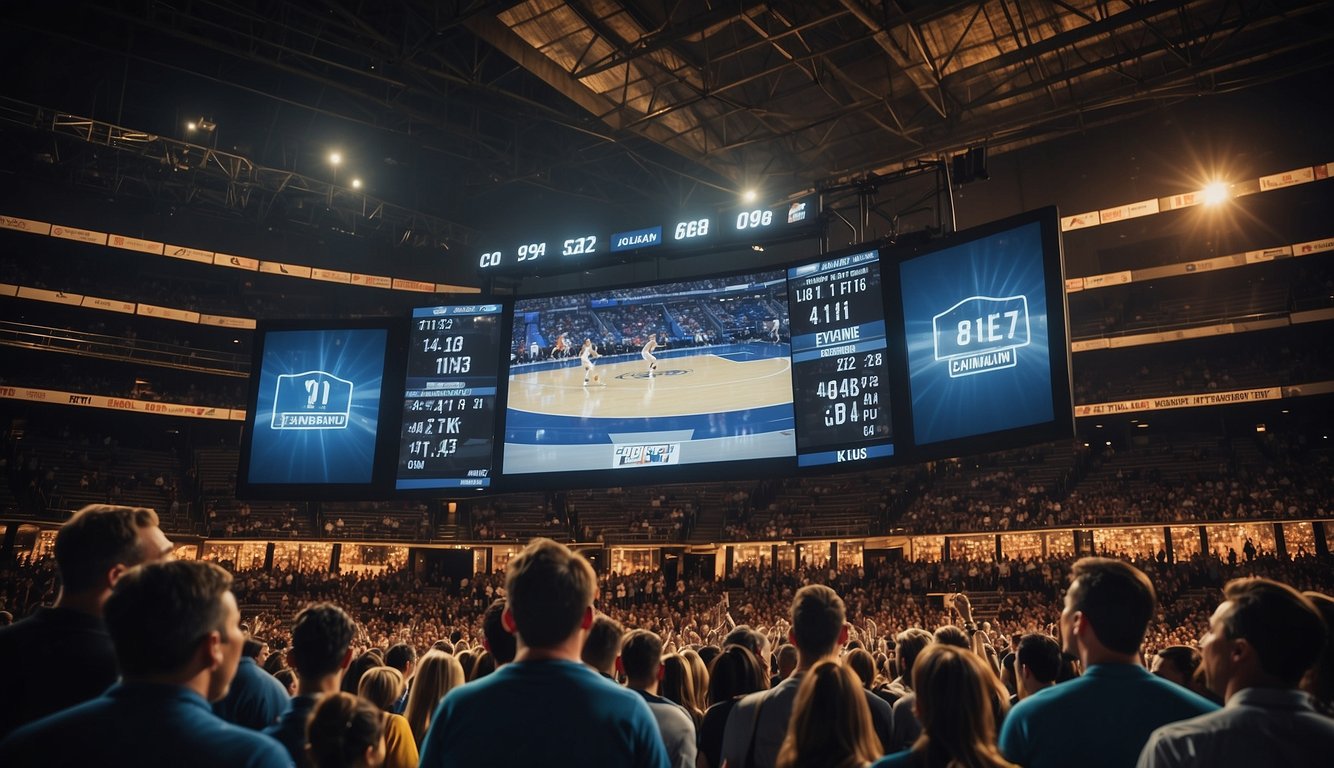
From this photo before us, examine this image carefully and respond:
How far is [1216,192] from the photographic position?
27.4 m

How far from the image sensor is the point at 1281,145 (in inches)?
1070

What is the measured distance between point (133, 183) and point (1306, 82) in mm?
39907

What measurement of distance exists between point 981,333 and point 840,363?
207 cm

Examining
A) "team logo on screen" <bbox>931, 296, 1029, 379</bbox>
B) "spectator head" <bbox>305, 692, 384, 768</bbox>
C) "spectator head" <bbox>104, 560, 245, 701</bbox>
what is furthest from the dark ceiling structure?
"spectator head" <bbox>104, 560, 245, 701</bbox>

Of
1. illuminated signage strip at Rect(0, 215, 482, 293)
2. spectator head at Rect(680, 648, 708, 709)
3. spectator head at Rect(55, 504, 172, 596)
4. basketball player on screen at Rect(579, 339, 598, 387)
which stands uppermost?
illuminated signage strip at Rect(0, 215, 482, 293)

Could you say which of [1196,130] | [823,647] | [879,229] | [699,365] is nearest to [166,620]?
[823,647]

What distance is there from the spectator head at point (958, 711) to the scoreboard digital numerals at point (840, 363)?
32.5ft

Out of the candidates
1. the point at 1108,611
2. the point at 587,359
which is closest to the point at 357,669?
the point at 1108,611

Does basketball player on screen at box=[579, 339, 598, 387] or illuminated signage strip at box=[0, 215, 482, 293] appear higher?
illuminated signage strip at box=[0, 215, 482, 293]

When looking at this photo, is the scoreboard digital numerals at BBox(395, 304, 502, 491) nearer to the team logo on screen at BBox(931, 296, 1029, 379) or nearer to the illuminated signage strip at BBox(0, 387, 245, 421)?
the team logo on screen at BBox(931, 296, 1029, 379)

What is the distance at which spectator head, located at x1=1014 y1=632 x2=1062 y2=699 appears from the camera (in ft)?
13.7

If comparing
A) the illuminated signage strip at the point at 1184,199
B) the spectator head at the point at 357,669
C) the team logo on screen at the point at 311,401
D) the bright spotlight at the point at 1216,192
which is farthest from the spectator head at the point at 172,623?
the bright spotlight at the point at 1216,192

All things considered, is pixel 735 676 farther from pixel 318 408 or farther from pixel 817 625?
pixel 318 408

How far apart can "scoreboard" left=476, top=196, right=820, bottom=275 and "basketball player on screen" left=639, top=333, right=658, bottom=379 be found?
1717mm
